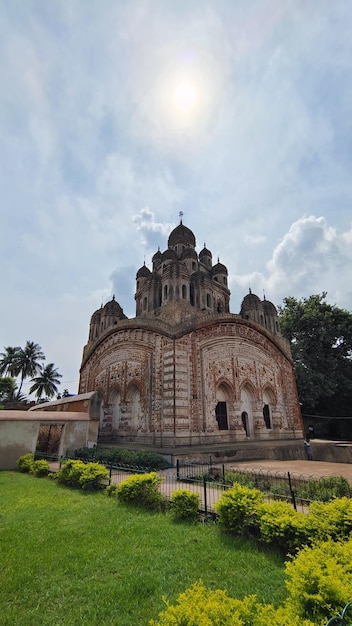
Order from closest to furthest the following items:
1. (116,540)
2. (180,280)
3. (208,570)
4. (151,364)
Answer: (208,570) → (116,540) → (151,364) → (180,280)

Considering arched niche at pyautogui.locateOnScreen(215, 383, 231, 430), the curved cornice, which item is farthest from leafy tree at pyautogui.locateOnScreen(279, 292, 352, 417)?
arched niche at pyautogui.locateOnScreen(215, 383, 231, 430)

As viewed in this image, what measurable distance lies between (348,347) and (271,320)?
35.1 ft

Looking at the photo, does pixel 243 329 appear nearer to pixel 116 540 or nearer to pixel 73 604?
pixel 116 540

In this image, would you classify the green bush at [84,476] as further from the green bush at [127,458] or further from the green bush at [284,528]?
the green bush at [284,528]

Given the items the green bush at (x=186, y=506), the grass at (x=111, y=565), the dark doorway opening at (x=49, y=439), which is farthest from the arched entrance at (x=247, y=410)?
the grass at (x=111, y=565)

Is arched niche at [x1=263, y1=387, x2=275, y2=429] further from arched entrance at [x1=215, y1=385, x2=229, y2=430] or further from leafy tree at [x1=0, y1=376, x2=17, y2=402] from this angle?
leafy tree at [x1=0, y1=376, x2=17, y2=402]

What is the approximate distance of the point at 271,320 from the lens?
24672mm

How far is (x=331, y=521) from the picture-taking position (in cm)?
483

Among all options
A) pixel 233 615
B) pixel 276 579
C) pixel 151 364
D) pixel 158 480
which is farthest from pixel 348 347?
pixel 233 615

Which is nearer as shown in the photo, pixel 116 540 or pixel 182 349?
pixel 116 540

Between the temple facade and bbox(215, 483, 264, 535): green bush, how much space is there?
7.97 meters

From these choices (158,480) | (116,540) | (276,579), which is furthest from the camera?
(158,480)

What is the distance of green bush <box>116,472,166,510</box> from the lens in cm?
736

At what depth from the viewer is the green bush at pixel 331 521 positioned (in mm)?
4676
